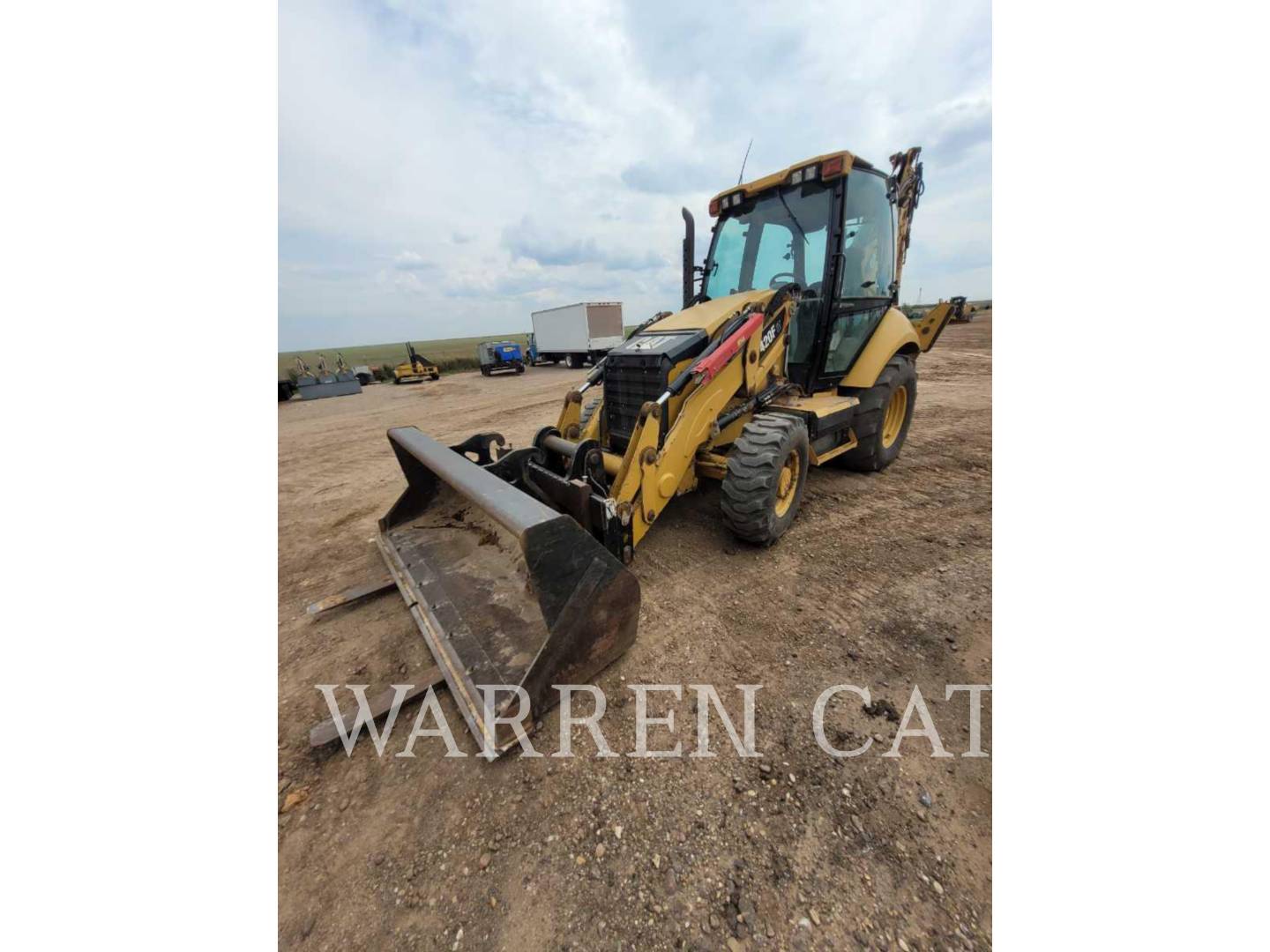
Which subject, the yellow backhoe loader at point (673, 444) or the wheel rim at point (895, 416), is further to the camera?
the wheel rim at point (895, 416)

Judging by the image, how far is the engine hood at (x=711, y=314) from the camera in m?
3.64

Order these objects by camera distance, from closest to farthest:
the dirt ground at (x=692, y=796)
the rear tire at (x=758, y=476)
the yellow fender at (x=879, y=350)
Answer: the dirt ground at (x=692, y=796), the rear tire at (x=758, y=476), the yellow fender at (x=879, y=350)

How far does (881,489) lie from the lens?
183 inches

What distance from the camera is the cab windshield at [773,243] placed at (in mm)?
4133

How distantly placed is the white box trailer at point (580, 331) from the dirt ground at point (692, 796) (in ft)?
67.8

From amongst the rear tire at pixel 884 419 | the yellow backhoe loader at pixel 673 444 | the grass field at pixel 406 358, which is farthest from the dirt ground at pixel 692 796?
the grass field at pixel 406 358

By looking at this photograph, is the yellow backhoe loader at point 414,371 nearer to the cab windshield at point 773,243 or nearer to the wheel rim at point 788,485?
the cab windshield at point 773,243

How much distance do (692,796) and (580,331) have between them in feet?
75.0

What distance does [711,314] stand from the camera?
3.81 m

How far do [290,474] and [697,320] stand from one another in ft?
21.1

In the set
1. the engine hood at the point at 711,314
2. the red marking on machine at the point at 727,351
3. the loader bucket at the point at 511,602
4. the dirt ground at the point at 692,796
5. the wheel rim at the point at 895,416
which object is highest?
the engine hood at the point at 711,314

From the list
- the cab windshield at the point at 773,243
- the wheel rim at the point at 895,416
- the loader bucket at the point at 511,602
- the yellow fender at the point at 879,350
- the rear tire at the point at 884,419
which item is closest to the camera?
the loader bucket at the point at 511,602

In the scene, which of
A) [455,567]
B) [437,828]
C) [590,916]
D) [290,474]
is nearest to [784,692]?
Answer: [590,916]

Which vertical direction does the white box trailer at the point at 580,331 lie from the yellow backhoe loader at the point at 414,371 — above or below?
above
